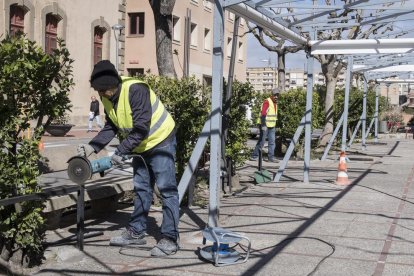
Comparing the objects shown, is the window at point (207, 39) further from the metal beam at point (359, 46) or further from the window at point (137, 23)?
the metal beam at point (359, 46)

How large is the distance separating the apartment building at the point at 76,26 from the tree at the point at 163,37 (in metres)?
15.3

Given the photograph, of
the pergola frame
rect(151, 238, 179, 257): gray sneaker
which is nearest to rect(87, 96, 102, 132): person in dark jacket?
the pergola frame

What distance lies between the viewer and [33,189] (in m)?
4.89

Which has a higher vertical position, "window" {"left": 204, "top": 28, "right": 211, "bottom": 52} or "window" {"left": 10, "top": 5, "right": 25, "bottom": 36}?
"window" {"left": 204, "top": 28, "right": 211, "bottom": 52}

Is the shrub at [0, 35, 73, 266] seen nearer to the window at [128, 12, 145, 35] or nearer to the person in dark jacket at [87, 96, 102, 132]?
the person in dark jacket at [87, 96, 102, 132]

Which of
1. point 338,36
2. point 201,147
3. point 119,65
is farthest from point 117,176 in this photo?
point 119,65

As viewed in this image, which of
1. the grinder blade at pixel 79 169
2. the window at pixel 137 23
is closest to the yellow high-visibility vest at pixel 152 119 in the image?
the grinder blade at pixel 79 169

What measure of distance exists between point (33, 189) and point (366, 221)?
13.4 ft

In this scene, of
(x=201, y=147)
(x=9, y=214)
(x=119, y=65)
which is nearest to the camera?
(x=9, y=214)

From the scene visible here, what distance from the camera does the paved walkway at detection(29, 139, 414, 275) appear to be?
509cm

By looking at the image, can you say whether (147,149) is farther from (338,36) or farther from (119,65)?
(119,65)

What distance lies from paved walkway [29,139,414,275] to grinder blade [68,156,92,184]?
2.32 feet

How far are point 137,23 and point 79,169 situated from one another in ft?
106

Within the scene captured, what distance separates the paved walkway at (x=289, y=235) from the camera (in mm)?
5086
